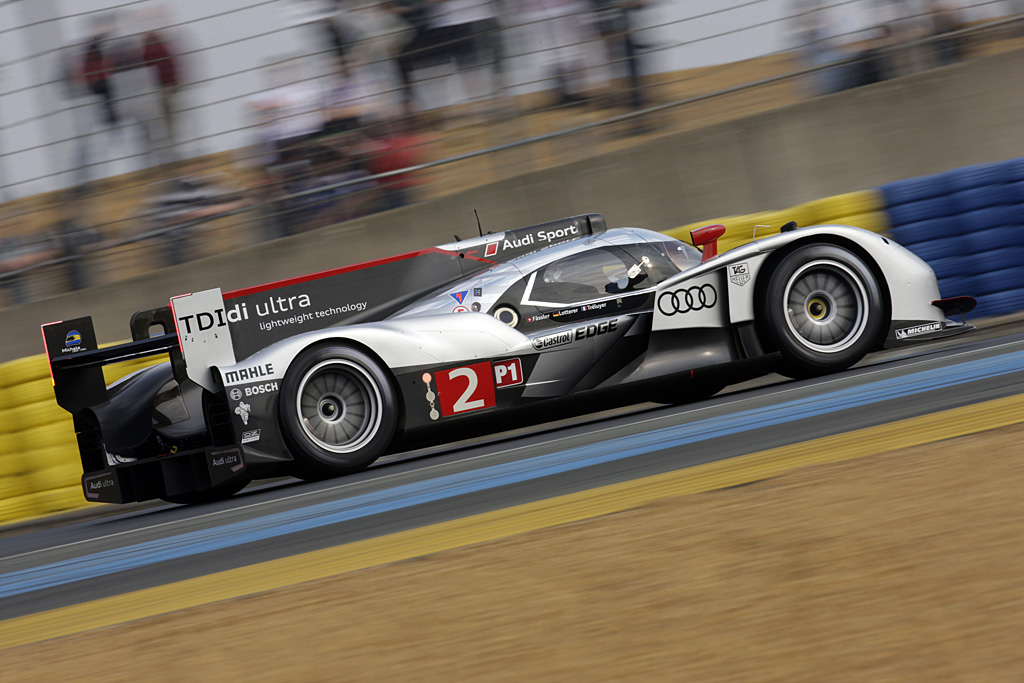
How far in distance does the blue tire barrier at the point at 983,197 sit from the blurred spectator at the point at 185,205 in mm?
5853

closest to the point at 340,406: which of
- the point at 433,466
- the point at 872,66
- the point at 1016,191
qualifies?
the point at 433,466

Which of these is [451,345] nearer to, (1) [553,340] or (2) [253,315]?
(1) [553,340]

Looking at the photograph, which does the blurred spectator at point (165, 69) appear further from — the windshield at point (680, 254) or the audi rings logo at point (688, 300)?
the audi rings logo at point (688, 300)

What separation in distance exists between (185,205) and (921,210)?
6.04 metres

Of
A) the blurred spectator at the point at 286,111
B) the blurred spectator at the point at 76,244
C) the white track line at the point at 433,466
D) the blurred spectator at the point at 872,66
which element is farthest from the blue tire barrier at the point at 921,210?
the blurred spectator at the point at 76,244

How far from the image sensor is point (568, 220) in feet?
22.7

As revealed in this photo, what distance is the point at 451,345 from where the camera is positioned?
599 centimetres

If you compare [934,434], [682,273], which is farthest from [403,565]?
[682,273]

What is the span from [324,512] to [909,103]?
24.4 ft

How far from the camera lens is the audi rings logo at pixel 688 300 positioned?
Result: 20.4 ft

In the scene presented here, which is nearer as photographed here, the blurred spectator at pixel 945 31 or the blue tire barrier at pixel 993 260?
the blue tire barrier at pixel 993 260

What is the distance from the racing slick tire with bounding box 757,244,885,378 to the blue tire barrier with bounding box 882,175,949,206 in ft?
6.29

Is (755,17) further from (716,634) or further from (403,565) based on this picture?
(716,634)

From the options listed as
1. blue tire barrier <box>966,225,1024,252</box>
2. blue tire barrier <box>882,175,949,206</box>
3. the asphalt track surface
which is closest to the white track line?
the asphalt track surface
